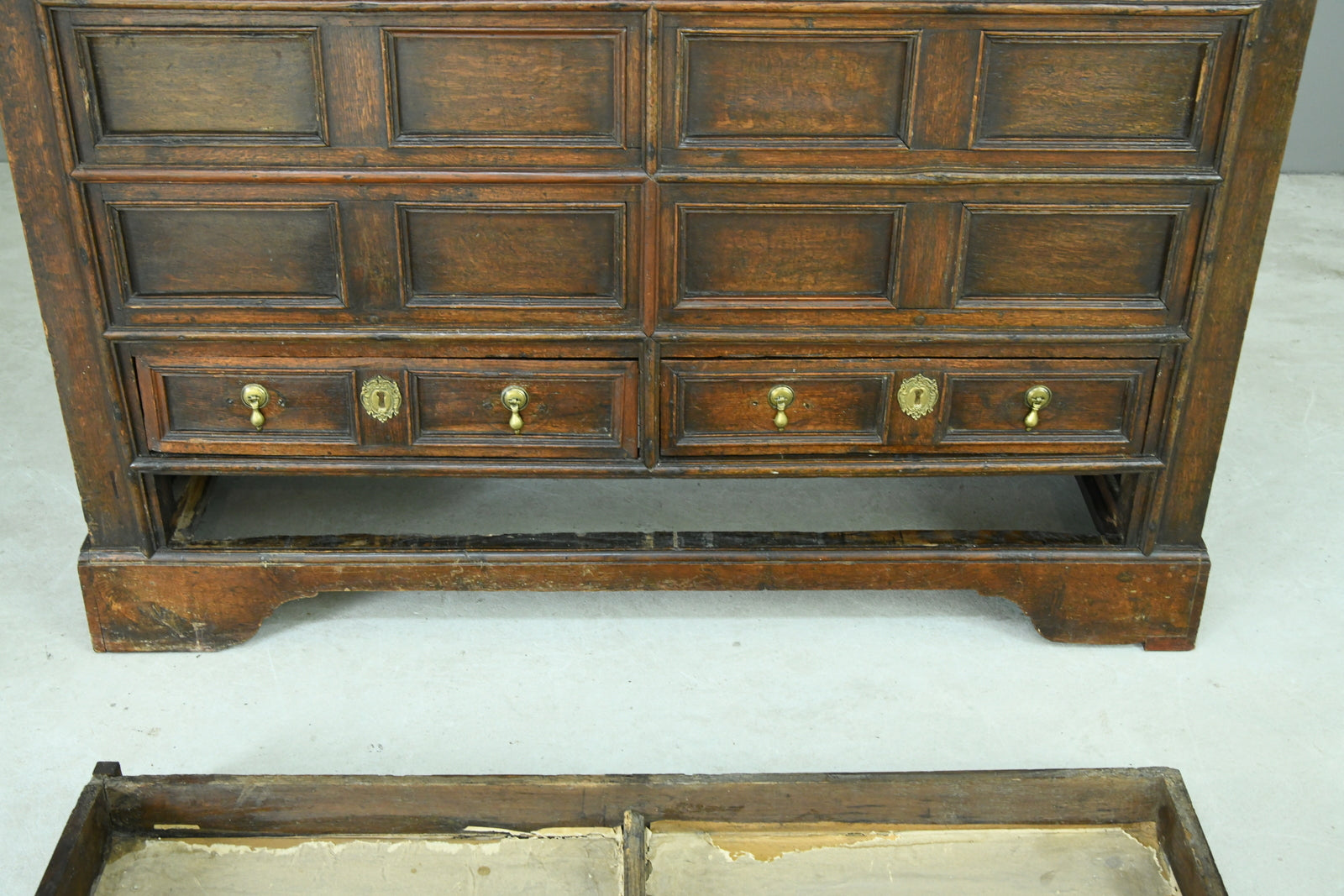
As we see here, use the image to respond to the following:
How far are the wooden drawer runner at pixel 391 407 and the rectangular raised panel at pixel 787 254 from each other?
0.75ft

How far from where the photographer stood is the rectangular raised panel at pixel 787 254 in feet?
7.97

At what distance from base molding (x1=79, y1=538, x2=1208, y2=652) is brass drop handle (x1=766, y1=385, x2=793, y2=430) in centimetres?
29

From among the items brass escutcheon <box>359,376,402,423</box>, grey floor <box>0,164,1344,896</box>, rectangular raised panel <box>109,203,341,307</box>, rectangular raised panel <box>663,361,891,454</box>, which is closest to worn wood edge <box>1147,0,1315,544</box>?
grey floor <box>0,164,1344,896</box>

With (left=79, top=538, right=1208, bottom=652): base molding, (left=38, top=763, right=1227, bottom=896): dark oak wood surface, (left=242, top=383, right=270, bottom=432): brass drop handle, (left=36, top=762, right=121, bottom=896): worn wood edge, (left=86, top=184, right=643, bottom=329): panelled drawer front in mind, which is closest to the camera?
(left=36, top=762, right=121, bottom=896): worn wood edge

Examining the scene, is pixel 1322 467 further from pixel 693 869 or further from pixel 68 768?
pixel 68 768

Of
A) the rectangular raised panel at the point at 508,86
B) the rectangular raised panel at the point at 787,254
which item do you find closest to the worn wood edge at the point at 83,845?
the rectangular raised panel at the point at 508,86

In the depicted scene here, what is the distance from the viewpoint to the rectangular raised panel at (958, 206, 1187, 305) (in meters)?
2.45

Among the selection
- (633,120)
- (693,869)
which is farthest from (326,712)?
(633,120)

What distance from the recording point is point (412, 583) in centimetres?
272

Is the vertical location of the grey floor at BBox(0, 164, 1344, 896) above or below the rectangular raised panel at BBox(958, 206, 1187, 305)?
below

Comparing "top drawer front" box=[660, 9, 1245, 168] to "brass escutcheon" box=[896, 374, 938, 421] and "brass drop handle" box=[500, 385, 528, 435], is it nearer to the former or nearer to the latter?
"brass escutcheon" box=[896, 374, 938, 421]

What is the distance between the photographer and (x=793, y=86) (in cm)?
233

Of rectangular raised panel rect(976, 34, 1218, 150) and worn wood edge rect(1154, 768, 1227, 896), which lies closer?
worn wood edge rect(1154, 768, 1227, 896)

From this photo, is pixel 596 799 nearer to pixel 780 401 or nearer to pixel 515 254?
pixel 780 401
